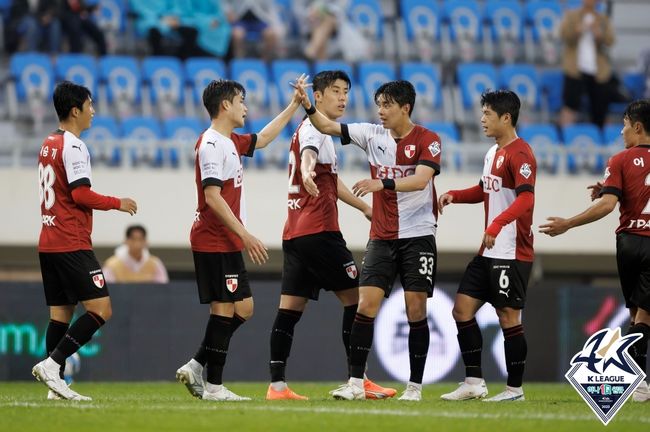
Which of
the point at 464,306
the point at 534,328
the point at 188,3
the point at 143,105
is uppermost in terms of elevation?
the point at 188,3

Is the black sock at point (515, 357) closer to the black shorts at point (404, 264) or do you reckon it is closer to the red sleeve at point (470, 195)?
the black shorts at point (404, 264)

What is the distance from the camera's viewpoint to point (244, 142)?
9305 millimetres

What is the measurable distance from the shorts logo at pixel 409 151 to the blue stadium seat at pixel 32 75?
10.2 m

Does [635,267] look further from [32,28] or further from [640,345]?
[32,28]

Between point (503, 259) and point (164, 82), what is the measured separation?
10556 millimetres

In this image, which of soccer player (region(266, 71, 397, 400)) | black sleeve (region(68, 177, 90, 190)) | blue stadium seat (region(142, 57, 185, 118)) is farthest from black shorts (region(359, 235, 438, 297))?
blue stadium seat (region(142, 57, 185, 118))

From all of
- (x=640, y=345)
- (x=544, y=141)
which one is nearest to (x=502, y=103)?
(x=640, y=345)

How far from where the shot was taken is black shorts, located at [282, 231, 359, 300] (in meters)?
9.41

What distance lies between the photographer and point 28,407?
8234mm

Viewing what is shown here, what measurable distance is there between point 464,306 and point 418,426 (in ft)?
8.43

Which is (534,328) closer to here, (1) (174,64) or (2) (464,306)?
(2) (464,306)

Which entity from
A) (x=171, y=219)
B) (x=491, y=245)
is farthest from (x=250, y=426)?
(x=171, y=219)

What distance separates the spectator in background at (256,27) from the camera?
20125 millimetres

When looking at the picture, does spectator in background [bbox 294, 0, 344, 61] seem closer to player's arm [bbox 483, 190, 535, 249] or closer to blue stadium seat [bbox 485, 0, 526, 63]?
blue stadium seat [bbox 485, 0, 526, 63]
